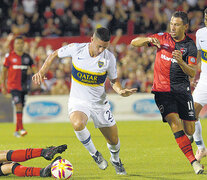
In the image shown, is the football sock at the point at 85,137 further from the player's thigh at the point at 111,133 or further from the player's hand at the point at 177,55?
the player's hand at the point at 177,55

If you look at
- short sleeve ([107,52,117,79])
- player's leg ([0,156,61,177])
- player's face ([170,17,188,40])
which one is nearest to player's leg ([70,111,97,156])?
player's leg ([0,156,61,177])

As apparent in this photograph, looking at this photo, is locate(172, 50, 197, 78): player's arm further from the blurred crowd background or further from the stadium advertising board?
the blurred crowd background

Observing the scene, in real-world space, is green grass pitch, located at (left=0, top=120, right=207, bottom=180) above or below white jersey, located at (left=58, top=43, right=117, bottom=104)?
below

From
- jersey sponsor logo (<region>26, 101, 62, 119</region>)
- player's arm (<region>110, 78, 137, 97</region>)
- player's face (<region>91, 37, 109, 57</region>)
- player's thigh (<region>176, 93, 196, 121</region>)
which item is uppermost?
Result: player's face (<region>91, 37, 109, 57</region>)

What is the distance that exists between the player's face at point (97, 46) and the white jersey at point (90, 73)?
0.08 metres

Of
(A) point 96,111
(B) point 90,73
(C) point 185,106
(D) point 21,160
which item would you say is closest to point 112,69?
(B) point 90,73

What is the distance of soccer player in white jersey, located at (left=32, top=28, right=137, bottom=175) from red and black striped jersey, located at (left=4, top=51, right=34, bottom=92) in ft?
20.3

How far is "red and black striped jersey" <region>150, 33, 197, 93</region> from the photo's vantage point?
25.1 ft

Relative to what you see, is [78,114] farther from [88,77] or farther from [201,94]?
[201,94]

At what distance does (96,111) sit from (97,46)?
950 millimetres

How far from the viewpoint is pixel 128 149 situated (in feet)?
34.9

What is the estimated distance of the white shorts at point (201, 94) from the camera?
870 cm

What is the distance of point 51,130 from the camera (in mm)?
15281

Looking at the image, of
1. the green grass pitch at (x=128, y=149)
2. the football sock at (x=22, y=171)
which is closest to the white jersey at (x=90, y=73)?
the green grass pitch at (x=128, y=149)
